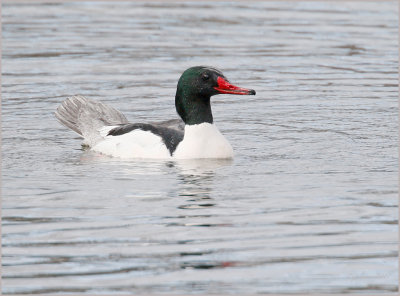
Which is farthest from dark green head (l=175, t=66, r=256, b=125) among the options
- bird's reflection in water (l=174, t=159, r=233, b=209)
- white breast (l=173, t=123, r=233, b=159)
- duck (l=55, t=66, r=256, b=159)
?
bird's reflection in water (l=174, t=159, r=233, b=209)

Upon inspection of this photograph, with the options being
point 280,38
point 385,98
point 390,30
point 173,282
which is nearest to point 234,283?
point 173,282

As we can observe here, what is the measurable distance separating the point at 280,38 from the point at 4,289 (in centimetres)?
1364

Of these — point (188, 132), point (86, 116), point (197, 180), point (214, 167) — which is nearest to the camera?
point (197, 180)

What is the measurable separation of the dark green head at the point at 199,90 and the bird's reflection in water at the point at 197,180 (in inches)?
22.7

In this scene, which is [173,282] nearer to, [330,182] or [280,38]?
[330,182]

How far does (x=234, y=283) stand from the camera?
26.6 ft

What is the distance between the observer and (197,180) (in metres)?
11.6

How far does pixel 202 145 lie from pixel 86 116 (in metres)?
2.18

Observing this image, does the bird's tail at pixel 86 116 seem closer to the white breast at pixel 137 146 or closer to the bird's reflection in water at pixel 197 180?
the white breast at pixel 137 146

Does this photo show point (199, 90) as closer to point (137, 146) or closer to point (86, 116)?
point (137, 146)

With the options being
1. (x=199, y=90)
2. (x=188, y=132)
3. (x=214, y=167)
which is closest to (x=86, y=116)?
(x=188, y=132)

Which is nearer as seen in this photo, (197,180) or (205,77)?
(197,180)

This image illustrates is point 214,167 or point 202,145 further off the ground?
point 202,145

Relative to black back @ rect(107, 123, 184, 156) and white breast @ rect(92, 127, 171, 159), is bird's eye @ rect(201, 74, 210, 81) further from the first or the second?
white breast @ rect(92, 127, 171, 159)
